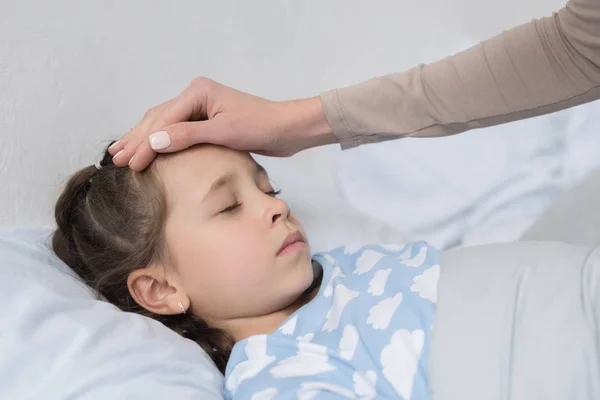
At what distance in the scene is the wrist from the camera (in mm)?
1165

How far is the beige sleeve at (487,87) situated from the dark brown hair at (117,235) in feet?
1.10

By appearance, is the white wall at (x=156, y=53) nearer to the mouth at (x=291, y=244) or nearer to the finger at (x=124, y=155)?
the finger at (x=124, y=155)

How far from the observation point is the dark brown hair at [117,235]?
1.10 metres

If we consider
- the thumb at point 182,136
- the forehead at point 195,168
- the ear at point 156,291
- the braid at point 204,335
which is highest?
the thumb at point 182,136

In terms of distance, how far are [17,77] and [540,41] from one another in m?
0.91

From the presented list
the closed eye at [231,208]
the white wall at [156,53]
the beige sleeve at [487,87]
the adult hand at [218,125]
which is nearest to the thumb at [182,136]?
the adult hand at [218,125]

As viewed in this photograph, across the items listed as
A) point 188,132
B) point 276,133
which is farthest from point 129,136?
point 276,133

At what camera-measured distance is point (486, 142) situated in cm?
157

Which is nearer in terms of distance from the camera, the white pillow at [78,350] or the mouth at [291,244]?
the white pillow at [78,350]

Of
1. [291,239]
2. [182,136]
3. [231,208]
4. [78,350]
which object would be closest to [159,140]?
[182,136]

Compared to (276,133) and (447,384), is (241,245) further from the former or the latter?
(447,384)

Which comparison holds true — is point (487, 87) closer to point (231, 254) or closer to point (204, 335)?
point (231, 254)

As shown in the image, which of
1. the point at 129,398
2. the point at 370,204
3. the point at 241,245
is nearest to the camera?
the point at 129,398

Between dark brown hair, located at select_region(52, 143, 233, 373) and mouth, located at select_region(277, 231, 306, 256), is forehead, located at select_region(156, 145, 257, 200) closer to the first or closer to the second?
dark brown hair, located at select_region(52, 143, 233, 373)
